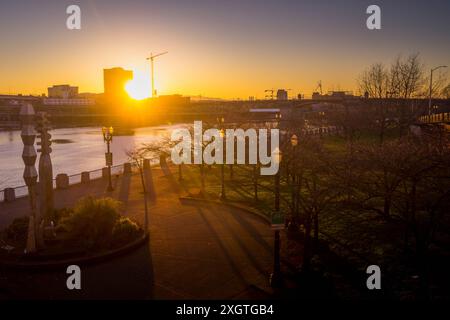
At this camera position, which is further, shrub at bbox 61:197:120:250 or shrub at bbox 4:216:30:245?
shrub at bbox 4:216:30:245

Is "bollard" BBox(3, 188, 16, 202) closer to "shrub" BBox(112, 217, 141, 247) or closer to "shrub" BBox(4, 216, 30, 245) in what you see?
"shrub" BBox(4, 216, 30, 245)

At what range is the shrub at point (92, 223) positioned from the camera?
14.3m

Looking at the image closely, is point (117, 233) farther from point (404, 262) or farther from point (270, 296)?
point (404, 262)

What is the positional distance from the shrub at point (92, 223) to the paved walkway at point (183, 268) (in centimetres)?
124

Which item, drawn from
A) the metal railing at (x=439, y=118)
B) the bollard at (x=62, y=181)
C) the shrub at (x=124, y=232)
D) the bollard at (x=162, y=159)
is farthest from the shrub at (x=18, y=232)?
the metal railing at (x=439, y=118)

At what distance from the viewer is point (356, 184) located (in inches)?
535

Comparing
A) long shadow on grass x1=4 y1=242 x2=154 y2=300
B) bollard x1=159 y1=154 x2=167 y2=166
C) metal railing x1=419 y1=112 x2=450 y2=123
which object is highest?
metal railing x1=419 y1=112 x2=450 y2=123

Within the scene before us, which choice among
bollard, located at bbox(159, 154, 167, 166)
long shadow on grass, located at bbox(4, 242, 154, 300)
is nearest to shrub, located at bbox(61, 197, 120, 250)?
long shadow on grass, located at bbox(4, 242, 154, 300)

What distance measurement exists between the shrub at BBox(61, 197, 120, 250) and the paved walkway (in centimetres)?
124

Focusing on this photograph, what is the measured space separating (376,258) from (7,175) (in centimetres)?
4611

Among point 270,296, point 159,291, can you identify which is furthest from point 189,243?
point 270,296

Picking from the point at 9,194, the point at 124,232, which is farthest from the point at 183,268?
the point at 9,194

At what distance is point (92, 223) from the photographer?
14.7 meters

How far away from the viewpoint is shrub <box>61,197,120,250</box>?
561 inches
